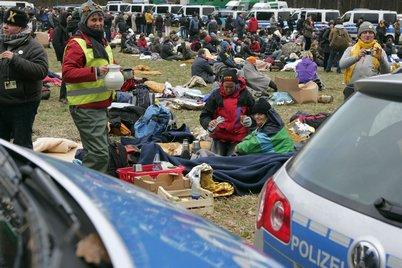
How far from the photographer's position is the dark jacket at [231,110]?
725cm

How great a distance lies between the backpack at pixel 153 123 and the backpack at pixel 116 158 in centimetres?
192

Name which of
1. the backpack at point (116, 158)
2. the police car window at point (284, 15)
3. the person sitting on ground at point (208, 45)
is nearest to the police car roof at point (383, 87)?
the backpack at point (116, 158)

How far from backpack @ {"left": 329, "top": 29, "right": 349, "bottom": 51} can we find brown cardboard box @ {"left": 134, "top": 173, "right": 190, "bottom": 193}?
1283 centimetres

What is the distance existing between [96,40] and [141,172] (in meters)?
1.46

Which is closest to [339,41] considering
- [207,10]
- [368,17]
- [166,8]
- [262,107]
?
[262,107]

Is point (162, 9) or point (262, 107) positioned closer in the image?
point (262, 107)

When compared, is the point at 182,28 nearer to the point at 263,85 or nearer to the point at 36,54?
the point at 263,85

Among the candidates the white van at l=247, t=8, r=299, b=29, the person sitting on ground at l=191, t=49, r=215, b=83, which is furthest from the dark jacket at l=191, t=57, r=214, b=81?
the white van at l=247, t=8, r=299, b=29

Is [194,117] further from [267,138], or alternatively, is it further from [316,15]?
[316,15]

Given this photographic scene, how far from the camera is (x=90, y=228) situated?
182 cm

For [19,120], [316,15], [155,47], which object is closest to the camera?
[19,120]

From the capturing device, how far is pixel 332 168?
2650 mm

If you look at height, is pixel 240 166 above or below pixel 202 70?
above

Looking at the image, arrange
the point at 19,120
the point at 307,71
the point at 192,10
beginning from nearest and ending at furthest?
the point at 19,120 → the point at 307,71 → the point at 192,10
